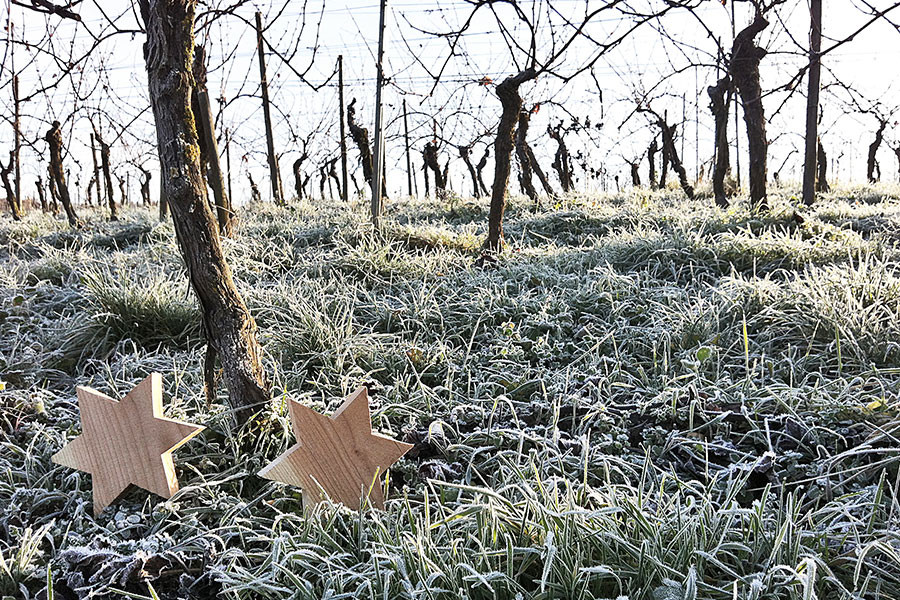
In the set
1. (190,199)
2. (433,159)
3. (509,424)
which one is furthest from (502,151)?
(433,159)

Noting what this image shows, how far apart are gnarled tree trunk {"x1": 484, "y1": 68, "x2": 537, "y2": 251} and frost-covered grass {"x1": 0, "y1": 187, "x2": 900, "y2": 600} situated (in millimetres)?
342

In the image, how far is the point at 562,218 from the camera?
6.69 meters

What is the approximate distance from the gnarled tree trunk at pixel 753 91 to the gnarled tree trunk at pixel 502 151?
3.05 meters

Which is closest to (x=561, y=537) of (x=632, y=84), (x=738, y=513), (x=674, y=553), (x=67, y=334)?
(x=674, y=553)

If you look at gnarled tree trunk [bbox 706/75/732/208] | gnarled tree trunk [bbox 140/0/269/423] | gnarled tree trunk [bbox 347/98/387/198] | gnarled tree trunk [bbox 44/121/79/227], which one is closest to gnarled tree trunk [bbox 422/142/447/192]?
gnarled tree trunk [bbox 347/98/387/198]

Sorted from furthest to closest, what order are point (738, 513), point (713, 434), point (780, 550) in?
point (713, 434), point (738, 513), point (780, 550)

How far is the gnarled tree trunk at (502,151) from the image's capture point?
4.57 m

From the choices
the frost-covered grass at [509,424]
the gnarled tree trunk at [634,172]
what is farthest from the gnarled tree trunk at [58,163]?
the gnarled tree trunk at [634,172]

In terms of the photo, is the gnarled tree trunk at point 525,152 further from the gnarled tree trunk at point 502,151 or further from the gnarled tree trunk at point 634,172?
the gnarled tree trunk at point 634,172

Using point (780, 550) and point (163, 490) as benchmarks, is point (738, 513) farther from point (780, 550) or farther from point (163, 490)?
point (163, 490)

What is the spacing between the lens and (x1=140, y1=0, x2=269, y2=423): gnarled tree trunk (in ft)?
6.31

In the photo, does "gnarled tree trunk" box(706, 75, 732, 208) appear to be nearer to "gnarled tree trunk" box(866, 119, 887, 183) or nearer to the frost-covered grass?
the frost-covered grass

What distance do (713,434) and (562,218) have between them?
4750mm

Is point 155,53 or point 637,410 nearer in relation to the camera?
point 155,53
